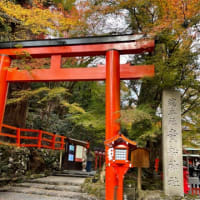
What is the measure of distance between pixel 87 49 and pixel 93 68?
699 mm

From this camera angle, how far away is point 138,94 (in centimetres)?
867

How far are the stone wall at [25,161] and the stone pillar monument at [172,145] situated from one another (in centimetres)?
594

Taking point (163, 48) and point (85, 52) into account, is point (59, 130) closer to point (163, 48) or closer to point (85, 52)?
point (85, 52)

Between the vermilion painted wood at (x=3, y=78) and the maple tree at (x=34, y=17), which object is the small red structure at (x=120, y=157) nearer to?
the vermilion painted wood at (x=3, y=78)

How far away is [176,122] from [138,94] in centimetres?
297

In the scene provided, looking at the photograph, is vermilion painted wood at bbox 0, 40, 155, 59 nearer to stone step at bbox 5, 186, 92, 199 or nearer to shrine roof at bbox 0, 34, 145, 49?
shrine roof at bbox 0, 34, 145, 49

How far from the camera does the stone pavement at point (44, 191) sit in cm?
641

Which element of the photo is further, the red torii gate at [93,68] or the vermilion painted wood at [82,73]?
the vermilion painted wood at [82,73]

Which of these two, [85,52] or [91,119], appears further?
[91,119]

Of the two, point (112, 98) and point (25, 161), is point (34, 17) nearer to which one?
point (112, 98)

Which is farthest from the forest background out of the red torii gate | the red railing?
the red railing

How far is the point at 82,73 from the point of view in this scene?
6797 mm

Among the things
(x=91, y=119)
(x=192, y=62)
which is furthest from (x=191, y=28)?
(x=91, y=119)

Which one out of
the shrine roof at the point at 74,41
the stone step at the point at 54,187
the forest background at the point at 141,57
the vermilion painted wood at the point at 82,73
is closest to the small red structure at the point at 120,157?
the forest background at the point at 141,57
